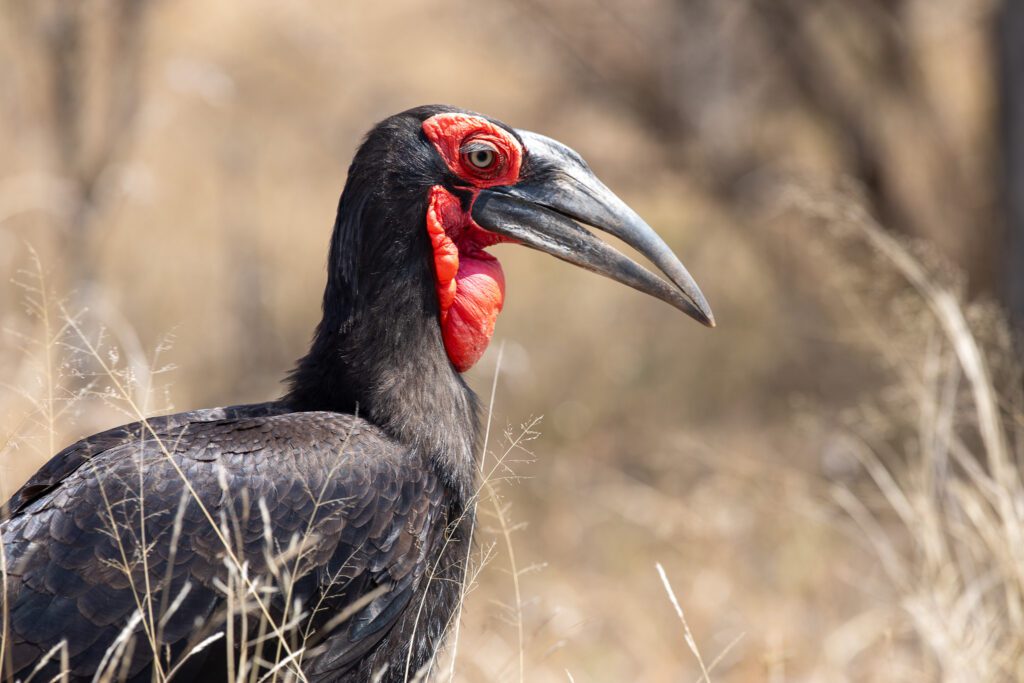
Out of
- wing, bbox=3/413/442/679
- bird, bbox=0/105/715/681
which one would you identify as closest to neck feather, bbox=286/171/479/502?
bird, bbox=0/105/715/681

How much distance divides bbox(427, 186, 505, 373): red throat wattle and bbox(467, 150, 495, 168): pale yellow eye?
0.30 feet

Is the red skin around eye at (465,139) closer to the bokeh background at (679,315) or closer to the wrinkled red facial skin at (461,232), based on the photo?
the wrinkled red facial skin at (461,232)

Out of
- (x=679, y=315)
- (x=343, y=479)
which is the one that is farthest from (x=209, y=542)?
(x=679, y=315)

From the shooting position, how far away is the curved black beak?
291 centimetres

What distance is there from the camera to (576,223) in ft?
9.70

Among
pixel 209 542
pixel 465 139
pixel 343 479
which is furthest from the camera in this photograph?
pixel 465 139

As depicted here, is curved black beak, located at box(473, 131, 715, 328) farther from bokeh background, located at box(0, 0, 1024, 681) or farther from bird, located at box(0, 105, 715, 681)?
bokeh background, located at box(0, 0, 1024, 681)

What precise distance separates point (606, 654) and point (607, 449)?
1.55 m

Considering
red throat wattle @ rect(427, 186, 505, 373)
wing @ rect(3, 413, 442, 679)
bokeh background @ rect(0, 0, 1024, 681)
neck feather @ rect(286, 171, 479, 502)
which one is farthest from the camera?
bokeh background @ rect(0, 0, 1024, 681)

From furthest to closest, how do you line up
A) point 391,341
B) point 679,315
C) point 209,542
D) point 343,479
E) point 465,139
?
point 679,315 → point 465,139 → point 391,341 → point 343,479 → point 209,542

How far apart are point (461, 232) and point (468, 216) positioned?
4cm

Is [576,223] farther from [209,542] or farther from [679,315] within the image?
[679,315]

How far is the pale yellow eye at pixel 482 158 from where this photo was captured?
9.50 ft

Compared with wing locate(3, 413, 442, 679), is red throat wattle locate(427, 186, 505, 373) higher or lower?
higher
